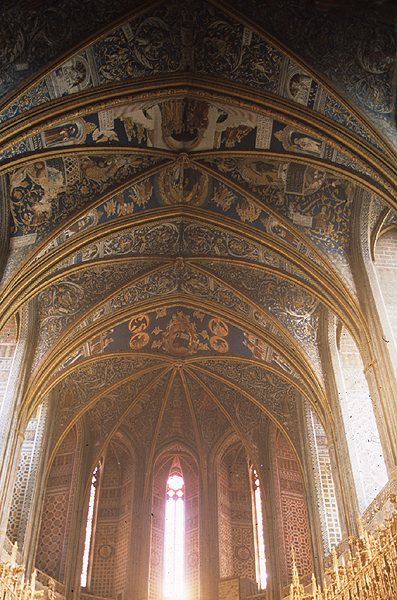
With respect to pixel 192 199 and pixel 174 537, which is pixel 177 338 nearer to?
pixel 192 199

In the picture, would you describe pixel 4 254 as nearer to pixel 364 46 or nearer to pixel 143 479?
pixel 364 46

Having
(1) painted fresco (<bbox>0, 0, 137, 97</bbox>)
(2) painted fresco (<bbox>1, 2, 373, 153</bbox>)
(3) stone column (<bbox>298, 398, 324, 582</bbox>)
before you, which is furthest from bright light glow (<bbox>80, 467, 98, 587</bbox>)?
(1) painted fresco (<bbox>0, 0, 137, 97</bbox>)

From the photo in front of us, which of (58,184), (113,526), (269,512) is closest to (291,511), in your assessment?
(269,512)

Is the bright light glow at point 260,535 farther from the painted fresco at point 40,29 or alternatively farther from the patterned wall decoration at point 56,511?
the painted fresco at point 40,29

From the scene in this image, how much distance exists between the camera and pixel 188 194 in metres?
14.6

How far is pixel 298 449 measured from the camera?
1817 centimetres

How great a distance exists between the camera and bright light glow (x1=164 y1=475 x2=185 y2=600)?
1916cm

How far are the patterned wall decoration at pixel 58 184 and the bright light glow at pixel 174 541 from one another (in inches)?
453

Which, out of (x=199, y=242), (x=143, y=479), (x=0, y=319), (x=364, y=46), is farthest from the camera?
(x=143, y=479)

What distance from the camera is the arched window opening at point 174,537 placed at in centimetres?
1919

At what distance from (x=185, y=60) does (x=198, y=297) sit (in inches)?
291

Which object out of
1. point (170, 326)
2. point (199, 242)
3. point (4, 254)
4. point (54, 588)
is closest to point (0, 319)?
point (4, 254)

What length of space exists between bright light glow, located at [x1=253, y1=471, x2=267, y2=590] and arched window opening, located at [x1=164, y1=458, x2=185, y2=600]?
97.3 inches

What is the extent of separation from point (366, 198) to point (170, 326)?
7.79m
